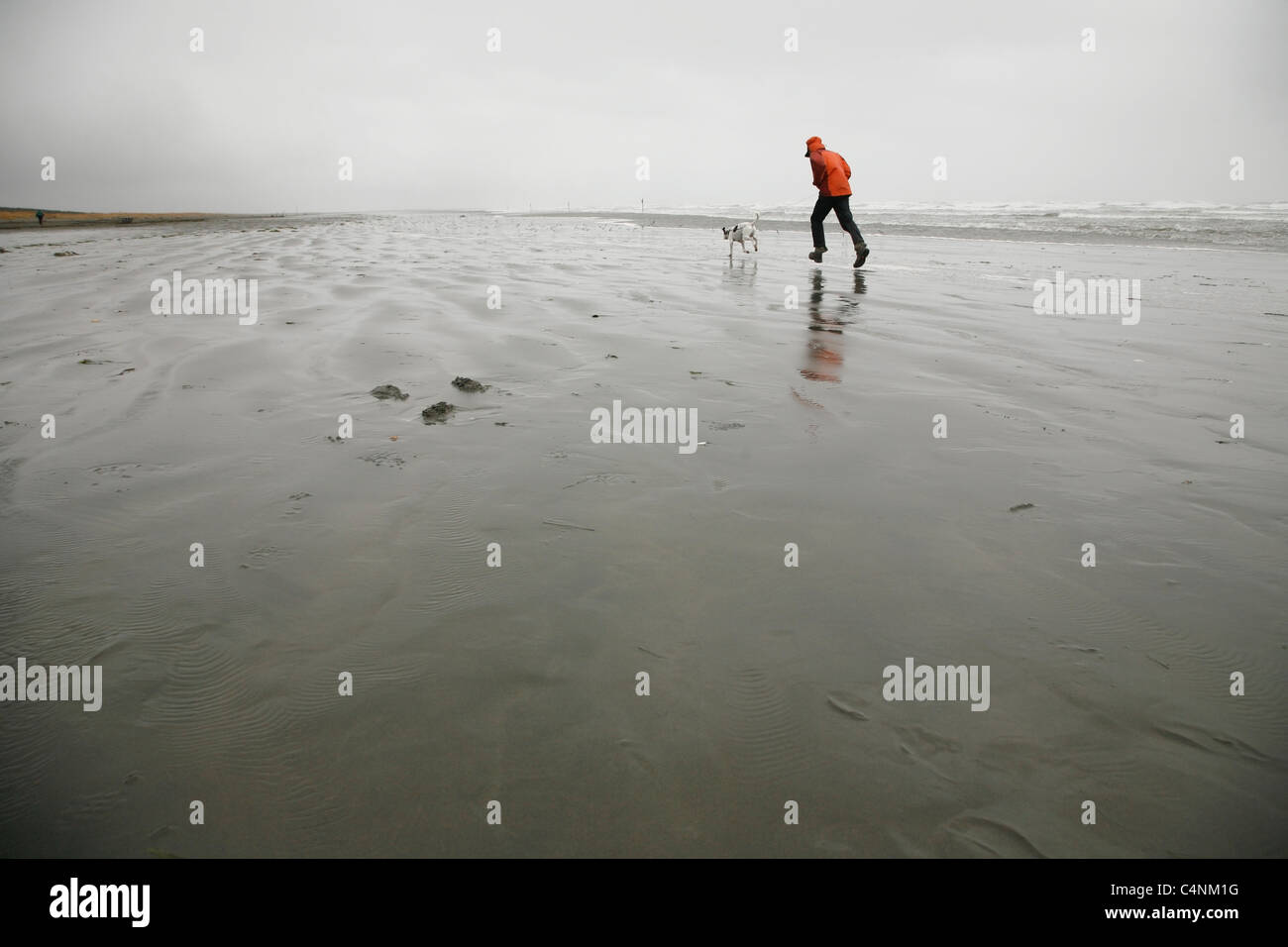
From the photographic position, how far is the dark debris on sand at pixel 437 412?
13.8 feet

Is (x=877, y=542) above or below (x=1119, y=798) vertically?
above

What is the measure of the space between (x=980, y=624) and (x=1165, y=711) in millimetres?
525

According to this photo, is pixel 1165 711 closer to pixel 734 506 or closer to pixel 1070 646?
pixel 1070 646

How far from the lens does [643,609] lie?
2.35 meters

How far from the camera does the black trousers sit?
42.7 ft

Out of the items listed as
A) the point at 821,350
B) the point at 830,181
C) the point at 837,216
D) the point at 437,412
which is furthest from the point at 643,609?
the point at 830,181

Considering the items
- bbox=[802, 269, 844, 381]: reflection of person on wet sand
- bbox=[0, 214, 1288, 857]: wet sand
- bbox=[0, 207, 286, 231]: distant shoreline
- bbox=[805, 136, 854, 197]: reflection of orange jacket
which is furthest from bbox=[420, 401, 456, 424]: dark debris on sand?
bbox=[0, 207, 286, 231]: distant shoreline

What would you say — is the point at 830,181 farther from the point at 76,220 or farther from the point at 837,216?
the point at 76,220

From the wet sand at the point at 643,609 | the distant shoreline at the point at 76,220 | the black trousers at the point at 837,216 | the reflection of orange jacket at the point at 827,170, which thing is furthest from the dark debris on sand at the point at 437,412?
the distant shoreline at the point at 76,220

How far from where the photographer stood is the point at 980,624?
226 centimetres

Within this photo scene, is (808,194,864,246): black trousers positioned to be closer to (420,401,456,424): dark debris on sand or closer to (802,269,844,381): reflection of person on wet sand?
(802,269,844,381): reflection of person on wet sand

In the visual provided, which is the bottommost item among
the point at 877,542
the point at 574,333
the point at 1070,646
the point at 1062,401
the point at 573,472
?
the point at 1070,646

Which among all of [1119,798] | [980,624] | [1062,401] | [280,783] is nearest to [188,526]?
[280,783]

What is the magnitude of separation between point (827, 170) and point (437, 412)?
11.9m
